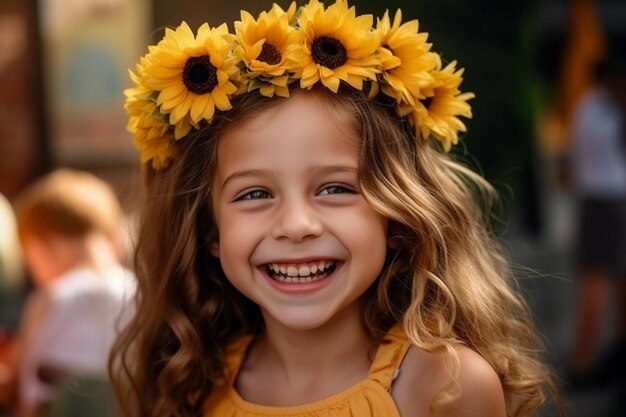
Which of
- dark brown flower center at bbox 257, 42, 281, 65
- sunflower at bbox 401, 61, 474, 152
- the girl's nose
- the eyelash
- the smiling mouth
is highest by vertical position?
dark brown flower center at bbox 257, 42, 281, 65

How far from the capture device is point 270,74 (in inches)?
96.7

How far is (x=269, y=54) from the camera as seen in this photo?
2473 millimetres

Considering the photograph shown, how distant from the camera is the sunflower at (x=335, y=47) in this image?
244cm

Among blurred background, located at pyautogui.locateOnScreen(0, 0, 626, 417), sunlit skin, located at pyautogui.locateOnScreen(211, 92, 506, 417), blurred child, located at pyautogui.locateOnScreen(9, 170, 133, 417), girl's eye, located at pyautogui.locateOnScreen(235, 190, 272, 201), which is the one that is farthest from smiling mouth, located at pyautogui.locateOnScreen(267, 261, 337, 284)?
blurred background, located at pyautogui.locateOnScreen(0, 0, 626, 417)

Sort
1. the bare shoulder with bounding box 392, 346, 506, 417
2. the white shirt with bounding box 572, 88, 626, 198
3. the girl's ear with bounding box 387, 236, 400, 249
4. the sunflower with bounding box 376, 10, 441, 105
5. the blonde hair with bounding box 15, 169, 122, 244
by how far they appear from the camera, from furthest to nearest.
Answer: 1. the white shirt with bounding box 572, 88, 626, 198
2. the blonde hair with bounding box 15, 169, 122, 244
3. the girl's ear with bounding box 387, 236, 400, 249
4. the sunflower with bounding box 376, 10, 441, 105
5. the bare shoulder with bounding box 392, 346, 506, 417

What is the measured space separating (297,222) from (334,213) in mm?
90

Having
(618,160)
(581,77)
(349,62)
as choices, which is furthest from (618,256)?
(349,62)

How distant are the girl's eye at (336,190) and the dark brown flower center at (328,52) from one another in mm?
252

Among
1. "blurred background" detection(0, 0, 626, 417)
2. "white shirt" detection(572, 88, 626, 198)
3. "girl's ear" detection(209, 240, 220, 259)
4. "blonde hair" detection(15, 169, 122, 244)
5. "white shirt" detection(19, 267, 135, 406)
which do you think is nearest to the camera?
"girl's ear" detection(209, 240, 220, 259)

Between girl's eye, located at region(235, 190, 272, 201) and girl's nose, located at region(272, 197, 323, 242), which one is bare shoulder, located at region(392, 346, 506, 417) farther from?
girl's eye, located at region(235, 190, 272, 201)

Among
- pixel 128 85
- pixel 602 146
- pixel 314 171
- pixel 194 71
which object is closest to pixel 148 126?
pixel 194 71

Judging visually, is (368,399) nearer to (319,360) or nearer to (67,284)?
(319,360)

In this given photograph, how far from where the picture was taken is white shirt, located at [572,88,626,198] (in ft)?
23.1

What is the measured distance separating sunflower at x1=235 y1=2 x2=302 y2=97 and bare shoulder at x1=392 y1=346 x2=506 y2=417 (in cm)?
64
